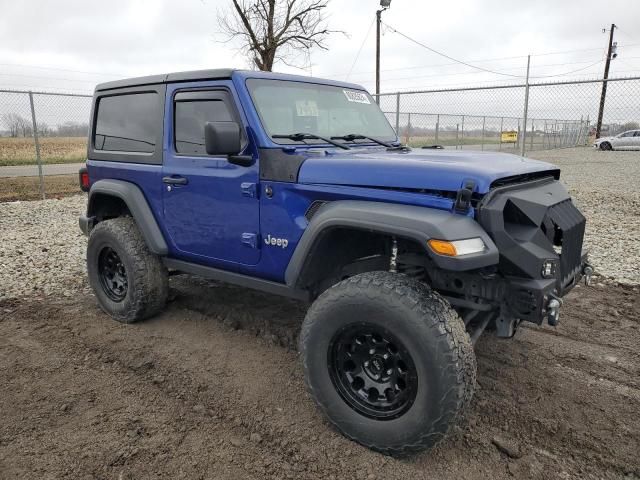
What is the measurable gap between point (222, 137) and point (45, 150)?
69.0ft

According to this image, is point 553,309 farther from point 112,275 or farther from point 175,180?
point 112,275

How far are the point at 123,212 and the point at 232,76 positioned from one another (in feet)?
6.28

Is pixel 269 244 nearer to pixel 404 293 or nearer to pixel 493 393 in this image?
pixel 404 293

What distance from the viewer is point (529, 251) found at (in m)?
2.38

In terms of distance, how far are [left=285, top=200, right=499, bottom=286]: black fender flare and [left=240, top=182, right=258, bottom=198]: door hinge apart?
1.65 feet

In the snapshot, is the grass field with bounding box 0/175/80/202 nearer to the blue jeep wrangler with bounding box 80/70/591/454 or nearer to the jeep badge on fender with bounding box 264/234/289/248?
the blue jeep wrangler with bounding box 80/70/591/454

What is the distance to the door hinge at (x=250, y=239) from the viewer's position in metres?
3.21

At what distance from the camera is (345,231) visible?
9.35ft

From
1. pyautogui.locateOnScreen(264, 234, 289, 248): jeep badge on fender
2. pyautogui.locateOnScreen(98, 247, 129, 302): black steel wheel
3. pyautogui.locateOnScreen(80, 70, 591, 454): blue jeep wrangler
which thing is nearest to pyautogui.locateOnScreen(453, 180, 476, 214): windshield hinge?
pyautogui.locateOnScreen(80, 70, 591, 454): blue jeep wrangler

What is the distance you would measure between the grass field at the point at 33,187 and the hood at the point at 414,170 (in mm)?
10157

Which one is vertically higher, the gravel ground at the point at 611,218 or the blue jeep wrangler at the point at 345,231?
the blue jeep wrangler at the point at 345,231

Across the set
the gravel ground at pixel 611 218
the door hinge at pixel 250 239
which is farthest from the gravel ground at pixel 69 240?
the door hinge at pixel 250 239

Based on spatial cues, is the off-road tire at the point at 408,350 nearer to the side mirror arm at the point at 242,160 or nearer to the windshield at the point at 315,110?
the side mirror arm at the point at 242,160

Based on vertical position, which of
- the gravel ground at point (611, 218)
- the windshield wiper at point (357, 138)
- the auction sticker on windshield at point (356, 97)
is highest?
the auction sticker on windshield at point (356, 97)
